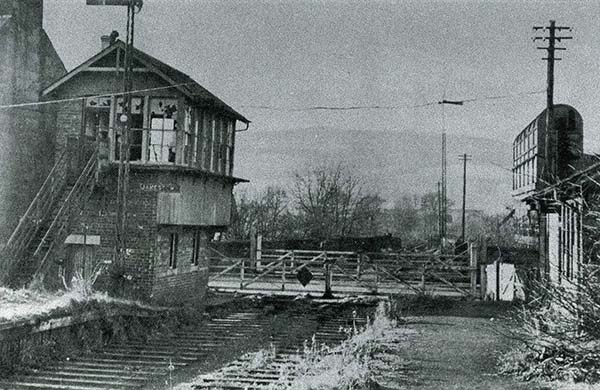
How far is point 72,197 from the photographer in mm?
19234

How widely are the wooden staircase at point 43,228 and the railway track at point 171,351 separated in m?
3.81

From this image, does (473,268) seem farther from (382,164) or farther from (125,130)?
(382,164)

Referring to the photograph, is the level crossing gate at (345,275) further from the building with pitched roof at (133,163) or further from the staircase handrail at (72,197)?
the staircase handrail at (72,197)

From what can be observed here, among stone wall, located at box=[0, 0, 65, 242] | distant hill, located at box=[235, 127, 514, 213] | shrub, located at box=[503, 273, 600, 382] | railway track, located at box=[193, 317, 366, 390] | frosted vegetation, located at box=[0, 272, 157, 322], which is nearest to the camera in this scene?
shrub, located at box=[503, 273, 600, 382]

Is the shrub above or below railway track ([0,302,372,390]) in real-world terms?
above

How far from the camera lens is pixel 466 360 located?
1380 centimetres

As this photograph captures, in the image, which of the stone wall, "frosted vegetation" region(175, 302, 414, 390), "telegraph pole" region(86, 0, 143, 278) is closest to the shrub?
"frosted vegetation" region(175, 302, 414, 390)

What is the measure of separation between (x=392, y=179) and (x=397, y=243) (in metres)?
125

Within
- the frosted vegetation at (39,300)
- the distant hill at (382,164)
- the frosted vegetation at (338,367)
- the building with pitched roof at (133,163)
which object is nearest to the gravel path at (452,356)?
the frosted vegetation at (338,367)

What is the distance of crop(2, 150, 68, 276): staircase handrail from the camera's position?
1764 cm

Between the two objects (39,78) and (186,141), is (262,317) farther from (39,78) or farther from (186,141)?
(39,78)

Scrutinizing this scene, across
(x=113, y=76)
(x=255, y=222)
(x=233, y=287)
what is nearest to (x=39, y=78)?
(x=113, y=76)

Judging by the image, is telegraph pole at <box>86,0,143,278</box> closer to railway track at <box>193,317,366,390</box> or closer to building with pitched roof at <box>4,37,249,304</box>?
building with pitched roof at <box>4,37,249,304</box>

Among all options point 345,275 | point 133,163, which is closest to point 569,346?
point 133,163
